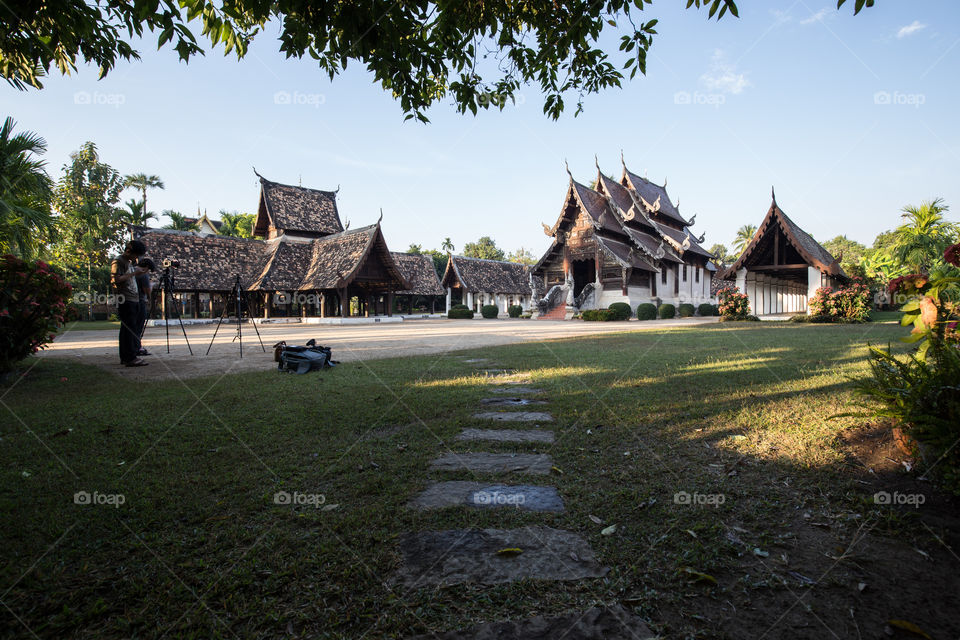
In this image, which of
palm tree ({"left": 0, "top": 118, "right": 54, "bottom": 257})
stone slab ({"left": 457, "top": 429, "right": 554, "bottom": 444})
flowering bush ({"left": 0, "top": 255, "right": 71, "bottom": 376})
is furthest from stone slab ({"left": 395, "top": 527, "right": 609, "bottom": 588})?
palm tree ({"left": 0, "top": 118, "right": 54, "bottom": 257})

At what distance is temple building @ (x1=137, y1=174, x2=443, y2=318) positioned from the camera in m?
26.2

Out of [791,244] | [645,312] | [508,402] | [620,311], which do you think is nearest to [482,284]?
[620,311]

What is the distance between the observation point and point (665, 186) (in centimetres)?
4031

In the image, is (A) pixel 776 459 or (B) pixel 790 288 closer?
(A) pixel 776 459

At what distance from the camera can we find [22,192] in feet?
37.5

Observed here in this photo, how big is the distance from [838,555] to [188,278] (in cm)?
3016

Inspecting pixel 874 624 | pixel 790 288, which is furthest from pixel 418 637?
pixel 790 288

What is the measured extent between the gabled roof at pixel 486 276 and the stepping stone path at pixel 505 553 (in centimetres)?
3765

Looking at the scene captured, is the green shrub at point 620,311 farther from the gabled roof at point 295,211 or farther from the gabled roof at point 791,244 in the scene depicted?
the gabled roof at point 295,211

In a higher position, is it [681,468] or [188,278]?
[188,278]

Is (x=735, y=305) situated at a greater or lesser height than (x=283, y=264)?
lesser

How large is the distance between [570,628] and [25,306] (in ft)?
26.8

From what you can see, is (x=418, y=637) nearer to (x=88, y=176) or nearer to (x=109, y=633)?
(x=109, y=633)

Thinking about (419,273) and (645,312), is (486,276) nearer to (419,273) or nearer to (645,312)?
(419,273)
